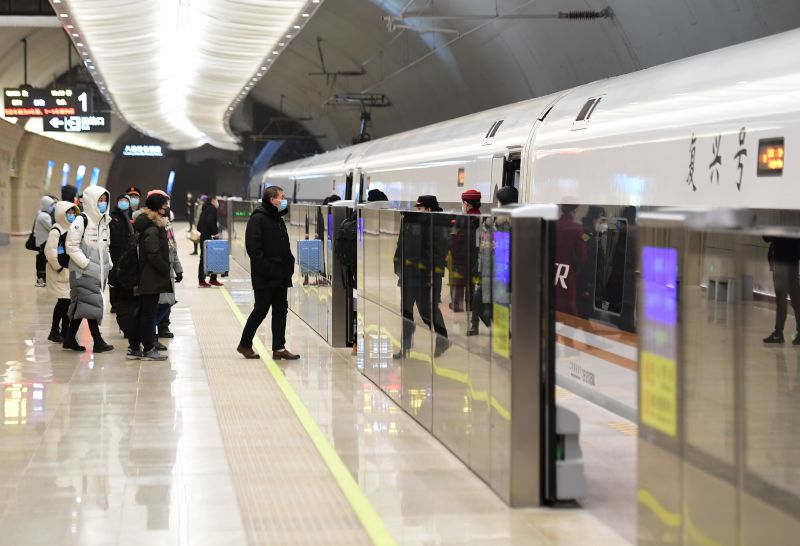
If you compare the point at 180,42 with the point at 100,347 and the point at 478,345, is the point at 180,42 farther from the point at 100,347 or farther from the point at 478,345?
the point at 478,345

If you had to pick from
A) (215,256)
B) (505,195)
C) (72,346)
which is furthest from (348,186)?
(505,195)

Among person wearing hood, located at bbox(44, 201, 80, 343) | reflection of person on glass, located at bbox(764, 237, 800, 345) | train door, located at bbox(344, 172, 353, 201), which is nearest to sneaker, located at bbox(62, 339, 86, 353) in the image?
person wearing hood, located at bbox(44, 201, 80, 343)

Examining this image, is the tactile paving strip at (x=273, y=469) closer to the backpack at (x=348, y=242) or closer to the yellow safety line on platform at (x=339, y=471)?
the yellow safety line on platform at (x=339, y=471)

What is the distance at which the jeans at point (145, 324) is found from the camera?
12117 mm

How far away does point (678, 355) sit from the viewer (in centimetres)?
433

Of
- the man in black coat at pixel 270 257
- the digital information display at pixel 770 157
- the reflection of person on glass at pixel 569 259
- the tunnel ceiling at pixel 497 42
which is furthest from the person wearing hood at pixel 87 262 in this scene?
the tunnel ceiling at pixel 497 42

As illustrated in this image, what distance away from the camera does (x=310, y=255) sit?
50.5 ft

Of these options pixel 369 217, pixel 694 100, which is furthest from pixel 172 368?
pixel 694 100

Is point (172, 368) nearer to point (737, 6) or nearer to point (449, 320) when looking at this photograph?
point (449, 320)

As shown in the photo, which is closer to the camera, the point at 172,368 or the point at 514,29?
the point at 172,368

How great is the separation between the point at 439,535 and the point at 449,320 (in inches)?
94.3

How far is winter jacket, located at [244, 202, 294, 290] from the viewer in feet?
38.9

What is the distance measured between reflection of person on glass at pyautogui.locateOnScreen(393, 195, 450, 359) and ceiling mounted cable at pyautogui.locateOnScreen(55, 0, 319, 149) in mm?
7263

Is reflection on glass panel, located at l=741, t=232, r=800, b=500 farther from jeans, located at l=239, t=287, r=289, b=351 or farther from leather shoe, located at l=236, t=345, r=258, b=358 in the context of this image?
leather shoe, located at l=236, t=345, r=258, b=358
